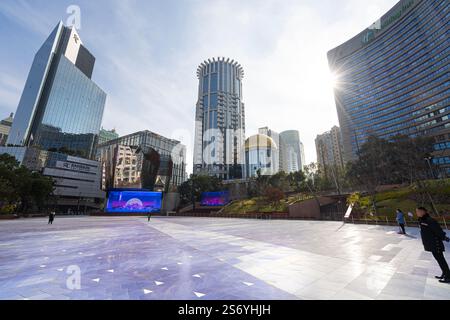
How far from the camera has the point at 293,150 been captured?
178 meters

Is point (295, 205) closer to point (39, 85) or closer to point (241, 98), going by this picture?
point (241, 98)

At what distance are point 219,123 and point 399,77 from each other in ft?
274

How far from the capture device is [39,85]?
78750mm

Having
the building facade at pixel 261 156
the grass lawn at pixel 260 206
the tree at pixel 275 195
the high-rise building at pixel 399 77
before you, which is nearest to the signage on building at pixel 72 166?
the grass lawn at pixel 260 206

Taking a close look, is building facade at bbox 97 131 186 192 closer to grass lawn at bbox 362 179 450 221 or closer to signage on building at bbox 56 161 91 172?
signage on building at bbox 56 161 91 172

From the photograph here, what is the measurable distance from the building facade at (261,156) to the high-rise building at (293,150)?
65.2 m

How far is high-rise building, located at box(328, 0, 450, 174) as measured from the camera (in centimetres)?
6200

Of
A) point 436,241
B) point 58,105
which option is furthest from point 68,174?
point 436,241

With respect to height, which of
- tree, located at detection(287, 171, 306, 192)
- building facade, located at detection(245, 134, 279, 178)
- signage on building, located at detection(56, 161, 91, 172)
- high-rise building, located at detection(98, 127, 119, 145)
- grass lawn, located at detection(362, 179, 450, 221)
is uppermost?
high-rise building, located at detection(98, 127, 119, 145)

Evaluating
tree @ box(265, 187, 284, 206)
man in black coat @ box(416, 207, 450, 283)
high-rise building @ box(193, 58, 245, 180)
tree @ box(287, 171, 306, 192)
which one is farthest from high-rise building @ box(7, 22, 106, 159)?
man in black coat @ box(416, 207, 450, 283)

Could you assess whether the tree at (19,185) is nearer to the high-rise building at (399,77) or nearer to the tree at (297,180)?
the tree at (297,180)

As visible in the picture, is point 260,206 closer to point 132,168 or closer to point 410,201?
point 410,201

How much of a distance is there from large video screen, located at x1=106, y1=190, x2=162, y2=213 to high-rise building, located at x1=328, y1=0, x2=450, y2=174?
59.6 metres
